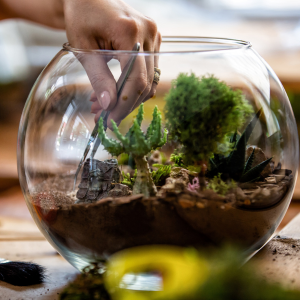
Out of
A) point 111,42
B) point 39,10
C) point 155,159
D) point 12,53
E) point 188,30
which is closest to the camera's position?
point 111,42

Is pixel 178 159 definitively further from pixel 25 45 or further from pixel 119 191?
pixel 25 45

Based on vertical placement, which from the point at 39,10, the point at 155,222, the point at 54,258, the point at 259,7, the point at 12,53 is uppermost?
the point at 259,7

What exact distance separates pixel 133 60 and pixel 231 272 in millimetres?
256

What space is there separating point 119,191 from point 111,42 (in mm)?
211

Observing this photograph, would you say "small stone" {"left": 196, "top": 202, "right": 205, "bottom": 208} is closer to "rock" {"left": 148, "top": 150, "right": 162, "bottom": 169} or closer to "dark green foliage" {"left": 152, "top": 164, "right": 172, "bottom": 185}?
"dark green foliage" {"left": 152, "top": 164, "right": 172, "bottom": 185}

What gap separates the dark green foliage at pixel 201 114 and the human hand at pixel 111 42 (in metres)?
0.04

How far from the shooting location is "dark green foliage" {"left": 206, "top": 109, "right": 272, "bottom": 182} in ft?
1.39

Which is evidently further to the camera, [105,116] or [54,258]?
[54,258]

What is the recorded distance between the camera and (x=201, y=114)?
0.41 metres

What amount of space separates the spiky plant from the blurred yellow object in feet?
0.23

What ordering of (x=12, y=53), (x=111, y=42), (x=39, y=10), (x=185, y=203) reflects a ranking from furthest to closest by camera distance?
(x=12, y=53)
(x=39, y=10)
(x=111, y=42)
(x=185, y=203)

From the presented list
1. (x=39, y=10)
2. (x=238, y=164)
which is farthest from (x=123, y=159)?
(x=39, y=10)

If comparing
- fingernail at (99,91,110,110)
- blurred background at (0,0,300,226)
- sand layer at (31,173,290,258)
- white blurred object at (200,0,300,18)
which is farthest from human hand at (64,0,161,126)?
white blurred object at (200,0,300,18)

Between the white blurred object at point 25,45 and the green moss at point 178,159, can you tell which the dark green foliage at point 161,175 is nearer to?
the green moss at point 178,159
